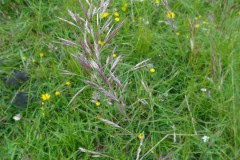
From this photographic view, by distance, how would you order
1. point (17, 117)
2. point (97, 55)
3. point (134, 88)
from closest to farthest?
point (97, 55)
point (17, 117)
point (134, 88)

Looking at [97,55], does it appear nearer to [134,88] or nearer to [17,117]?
[134,88]

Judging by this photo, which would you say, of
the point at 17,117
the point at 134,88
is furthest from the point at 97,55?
the point at 17,117

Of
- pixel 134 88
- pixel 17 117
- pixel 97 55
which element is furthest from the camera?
pixel 134 88

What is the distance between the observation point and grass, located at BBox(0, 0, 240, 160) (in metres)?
1.75

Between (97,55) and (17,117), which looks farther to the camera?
(17,117)

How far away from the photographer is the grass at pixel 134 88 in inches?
68.8

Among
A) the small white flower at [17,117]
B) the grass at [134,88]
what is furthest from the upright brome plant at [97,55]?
the small white flower at [17,117]

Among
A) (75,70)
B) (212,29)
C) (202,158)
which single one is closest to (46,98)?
(75,70)

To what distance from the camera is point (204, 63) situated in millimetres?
2035

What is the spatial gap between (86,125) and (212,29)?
929mm

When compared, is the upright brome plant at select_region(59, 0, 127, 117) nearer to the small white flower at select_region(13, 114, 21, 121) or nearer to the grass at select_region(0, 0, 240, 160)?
the grass at select_region(0, 0, 240, 160)

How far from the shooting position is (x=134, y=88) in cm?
199

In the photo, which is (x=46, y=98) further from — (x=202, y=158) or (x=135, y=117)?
(x=202, y=158)

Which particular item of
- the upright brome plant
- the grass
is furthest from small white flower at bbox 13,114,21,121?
the upright brome plant
